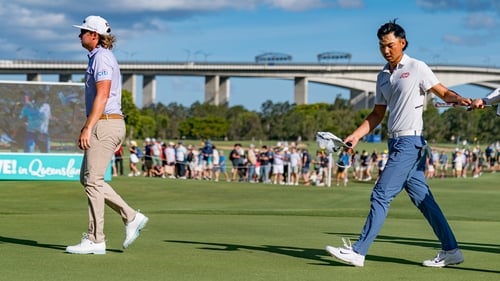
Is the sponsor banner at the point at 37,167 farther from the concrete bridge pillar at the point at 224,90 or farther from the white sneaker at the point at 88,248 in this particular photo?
the concrete bridge pillar at the point at 224,90

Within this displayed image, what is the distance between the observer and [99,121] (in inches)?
334

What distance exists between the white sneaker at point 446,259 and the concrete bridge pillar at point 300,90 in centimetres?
14414

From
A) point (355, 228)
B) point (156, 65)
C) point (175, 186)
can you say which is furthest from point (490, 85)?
point (355, 228)

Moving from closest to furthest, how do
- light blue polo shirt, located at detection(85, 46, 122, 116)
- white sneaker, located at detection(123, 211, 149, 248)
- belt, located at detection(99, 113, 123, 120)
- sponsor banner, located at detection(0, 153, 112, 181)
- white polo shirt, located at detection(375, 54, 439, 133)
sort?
white polo shirt, located at detection(375, 54, 439, 133), light blue polo shirt, located at detection(85, 46, 122, 116), belt, located at detection(99, 113, 123, 120), white sneaker, located at detection(123, 211, 149, 248), sponsor banner, located at detection(0, 153, 112, 181)

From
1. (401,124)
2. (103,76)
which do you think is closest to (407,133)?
(401,124)

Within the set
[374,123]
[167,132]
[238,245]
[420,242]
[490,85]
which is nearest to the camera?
[374,123]

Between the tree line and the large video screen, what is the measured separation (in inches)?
2817

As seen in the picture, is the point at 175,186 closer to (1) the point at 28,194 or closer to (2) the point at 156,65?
Result: (1) the point at 28,194

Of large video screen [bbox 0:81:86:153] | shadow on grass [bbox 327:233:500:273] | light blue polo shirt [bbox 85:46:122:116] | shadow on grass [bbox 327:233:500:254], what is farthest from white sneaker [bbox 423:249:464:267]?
large video screen [bbox 0:81:86:153]

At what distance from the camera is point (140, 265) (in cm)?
760

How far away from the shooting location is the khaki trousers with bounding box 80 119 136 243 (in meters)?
8.46

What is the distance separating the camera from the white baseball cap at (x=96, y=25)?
27.9 feet

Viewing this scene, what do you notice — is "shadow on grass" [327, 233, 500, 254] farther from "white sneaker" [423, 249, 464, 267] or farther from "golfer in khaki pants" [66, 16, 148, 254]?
"golfer in khaki pants" [66, 16, 148, 254]

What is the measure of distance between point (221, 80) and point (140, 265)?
482ft
